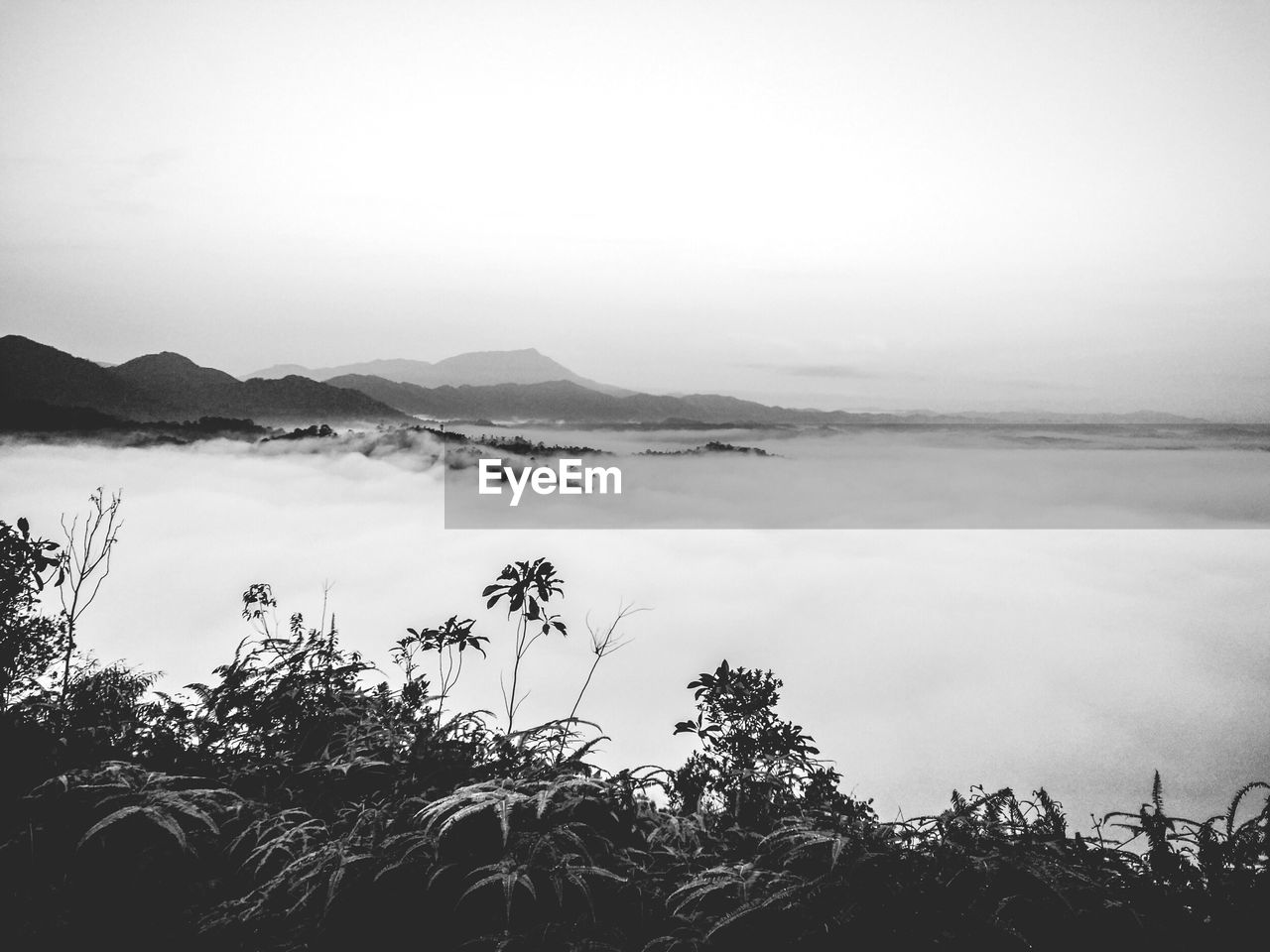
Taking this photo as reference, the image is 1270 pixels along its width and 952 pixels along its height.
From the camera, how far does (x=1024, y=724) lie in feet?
336

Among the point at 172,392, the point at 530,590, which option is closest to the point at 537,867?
the point at 530,590

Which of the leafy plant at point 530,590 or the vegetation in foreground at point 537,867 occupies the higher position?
the vegetation in foreground at point 537,867

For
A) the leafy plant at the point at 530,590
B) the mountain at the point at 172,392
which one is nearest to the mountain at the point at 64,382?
the mountain at the point at 172,392

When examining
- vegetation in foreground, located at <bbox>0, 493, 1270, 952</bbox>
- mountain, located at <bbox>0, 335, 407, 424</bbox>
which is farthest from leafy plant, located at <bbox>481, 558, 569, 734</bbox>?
mountain, located at <bbox>0, 335, 407, 424</bbox>

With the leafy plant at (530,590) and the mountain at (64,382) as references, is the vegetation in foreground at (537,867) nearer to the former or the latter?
the leafy plant at (530,590)

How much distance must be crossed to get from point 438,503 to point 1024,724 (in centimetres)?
10688

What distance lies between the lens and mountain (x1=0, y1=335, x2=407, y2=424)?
69312 millimetres

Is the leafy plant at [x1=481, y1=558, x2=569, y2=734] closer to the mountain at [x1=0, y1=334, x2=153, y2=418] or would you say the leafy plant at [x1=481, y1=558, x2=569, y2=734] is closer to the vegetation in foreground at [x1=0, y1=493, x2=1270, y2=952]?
the vegetation in foreground at [x1=0, y1=493, x2=1270, y2=952]

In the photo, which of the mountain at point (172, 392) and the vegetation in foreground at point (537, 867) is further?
the mountain at point (172, 392)

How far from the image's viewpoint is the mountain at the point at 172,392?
227 feet

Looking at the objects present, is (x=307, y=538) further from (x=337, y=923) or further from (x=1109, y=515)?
(x=1109, y=515)

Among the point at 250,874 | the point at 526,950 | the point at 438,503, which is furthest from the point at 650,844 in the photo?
the point at 438,503

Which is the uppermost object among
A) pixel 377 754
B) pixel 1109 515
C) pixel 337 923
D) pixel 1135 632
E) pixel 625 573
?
pixel 337 923

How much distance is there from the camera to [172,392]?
74.8 m
